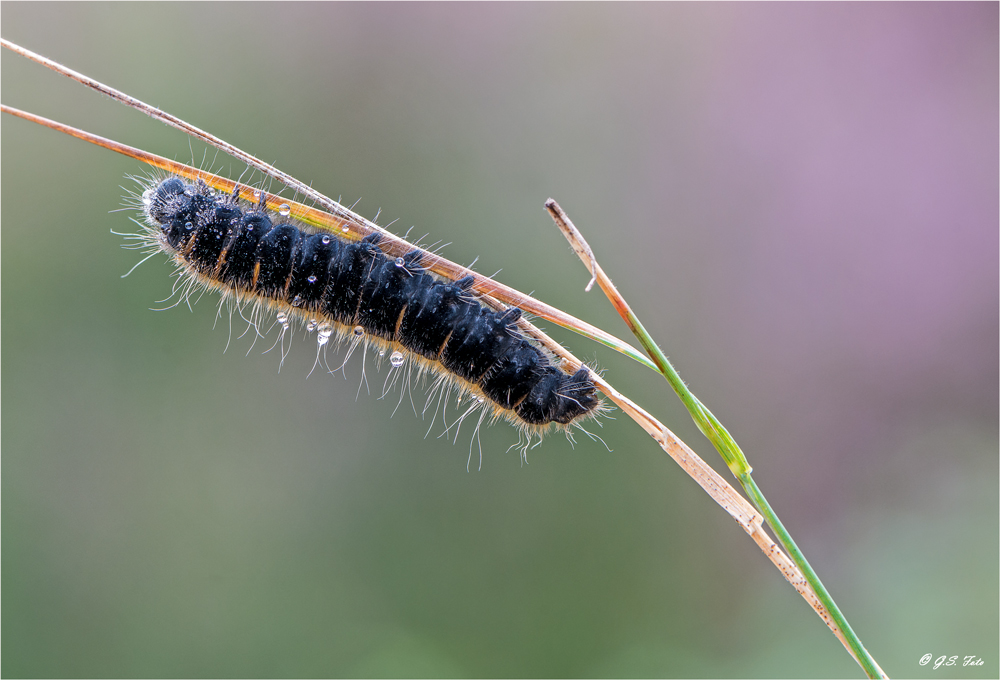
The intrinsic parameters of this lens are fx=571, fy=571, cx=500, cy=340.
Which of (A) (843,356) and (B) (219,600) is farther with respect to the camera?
(A) (843,356)

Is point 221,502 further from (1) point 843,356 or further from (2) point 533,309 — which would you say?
(1) point 843,356

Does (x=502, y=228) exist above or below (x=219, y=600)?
above

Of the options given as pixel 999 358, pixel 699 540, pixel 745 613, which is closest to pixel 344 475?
pixel 699 540

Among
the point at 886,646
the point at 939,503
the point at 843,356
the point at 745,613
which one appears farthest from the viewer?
the point at 843,356

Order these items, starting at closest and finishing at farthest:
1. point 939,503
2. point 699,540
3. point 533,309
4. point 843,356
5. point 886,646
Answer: point 533,309, point 886,646, point 939,503, point 699,540, point 843,356

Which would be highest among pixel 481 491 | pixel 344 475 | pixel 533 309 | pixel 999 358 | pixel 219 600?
pixel 999 358

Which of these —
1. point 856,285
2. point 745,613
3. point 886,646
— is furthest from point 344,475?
point 856,285
